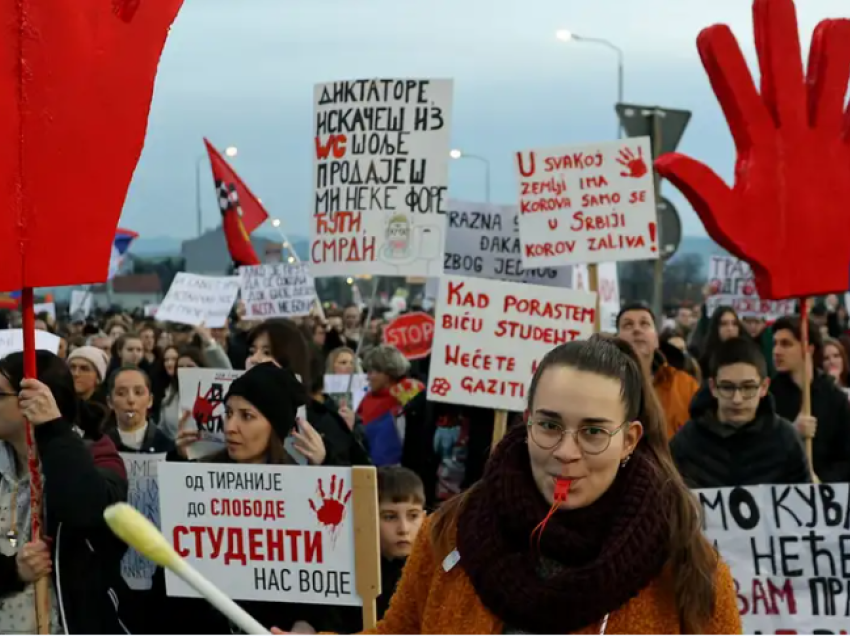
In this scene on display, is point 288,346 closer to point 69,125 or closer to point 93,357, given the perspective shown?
point 93,357

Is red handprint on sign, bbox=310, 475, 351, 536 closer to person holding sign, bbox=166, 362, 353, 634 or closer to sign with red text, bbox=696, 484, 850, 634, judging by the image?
person holding sign, bbox=166, 362, 353, 634

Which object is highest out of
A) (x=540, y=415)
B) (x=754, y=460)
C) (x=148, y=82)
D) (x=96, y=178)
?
(x=148, y=82)

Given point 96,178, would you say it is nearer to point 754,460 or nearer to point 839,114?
point 754,460

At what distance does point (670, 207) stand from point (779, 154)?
6224 millimetres

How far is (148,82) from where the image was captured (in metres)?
4.95

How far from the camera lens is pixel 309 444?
6035 mm

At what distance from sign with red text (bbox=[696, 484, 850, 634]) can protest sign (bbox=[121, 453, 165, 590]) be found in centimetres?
231

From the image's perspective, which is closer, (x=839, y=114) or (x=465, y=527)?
(x=465, y=527)

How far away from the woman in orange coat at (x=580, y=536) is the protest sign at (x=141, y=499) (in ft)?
11.4

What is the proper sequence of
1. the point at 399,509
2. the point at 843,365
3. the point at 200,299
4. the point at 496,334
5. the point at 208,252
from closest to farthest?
the point at 399,509, the point at 496,334, the point at 843,365, the point at 200,299, the point at 208,252

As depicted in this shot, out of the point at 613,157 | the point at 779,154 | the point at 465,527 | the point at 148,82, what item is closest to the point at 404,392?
the point at 613,157

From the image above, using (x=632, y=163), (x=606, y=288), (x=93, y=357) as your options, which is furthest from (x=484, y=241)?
(x=93, y=357)

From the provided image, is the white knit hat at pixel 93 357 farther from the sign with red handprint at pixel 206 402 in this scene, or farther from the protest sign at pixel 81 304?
the protest sign at pixel 81 304

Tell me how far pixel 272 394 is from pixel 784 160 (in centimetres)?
302
